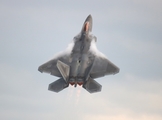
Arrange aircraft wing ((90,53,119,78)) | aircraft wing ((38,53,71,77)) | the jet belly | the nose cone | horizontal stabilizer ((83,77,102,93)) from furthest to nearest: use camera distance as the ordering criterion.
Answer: the nose cone → aircraft wing ((38,53,71,77)) → aircraft wing ((90,53,119,78)) → horizontal stabilizer ((83,77,102,93)) → the jet belly

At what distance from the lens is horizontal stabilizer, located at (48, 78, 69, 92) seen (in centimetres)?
11662

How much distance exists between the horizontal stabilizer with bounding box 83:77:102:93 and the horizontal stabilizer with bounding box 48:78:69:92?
17.5 ft

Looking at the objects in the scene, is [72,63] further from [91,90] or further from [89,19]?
[89,19]

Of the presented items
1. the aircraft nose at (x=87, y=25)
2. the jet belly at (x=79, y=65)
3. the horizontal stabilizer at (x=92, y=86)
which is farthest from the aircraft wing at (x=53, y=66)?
the aircraft nose at (x=87, y=25)

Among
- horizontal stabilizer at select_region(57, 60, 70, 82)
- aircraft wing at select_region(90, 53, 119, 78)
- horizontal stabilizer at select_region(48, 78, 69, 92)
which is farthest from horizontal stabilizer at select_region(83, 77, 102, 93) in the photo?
horizontal stabilizer at select_region(57, 60, 70, 82)

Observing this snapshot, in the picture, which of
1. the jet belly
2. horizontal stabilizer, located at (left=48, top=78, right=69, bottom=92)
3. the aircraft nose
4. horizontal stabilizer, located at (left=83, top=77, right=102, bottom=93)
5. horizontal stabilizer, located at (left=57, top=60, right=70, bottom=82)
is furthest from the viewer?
the aircraft nose

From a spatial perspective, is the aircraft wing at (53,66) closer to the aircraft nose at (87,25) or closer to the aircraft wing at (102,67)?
the aircraft wing at (102,67)

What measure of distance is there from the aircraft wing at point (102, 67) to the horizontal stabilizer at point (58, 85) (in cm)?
753

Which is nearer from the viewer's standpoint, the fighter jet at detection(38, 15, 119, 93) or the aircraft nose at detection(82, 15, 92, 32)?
the fighter jet at detection(38, 15, 119, 93)

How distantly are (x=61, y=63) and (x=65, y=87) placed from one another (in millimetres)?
7737

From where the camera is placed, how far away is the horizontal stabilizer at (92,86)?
115 m

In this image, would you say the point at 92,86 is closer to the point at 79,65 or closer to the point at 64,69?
the point at 79,65

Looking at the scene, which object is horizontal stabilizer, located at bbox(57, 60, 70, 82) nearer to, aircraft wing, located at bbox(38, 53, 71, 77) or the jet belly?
the jet belly

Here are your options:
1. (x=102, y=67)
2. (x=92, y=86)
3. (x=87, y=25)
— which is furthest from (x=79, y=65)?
(x=87, y=25)
